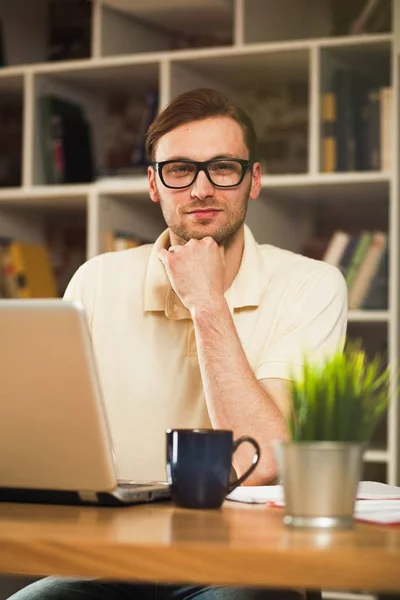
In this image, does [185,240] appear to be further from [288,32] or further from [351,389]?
[288,32]

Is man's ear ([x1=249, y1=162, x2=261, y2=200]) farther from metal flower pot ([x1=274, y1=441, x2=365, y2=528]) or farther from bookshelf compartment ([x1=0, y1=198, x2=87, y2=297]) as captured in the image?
bookshelf compartment ([x1=0, y1=198, x2=87, y2=297])

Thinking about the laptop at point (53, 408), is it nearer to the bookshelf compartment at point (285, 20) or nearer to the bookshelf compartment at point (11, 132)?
the bookshelf compartment at point (285, 20)

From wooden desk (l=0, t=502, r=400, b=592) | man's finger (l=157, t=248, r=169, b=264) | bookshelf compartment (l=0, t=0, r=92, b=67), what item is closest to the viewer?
wooden desk (l=0, t=502, r=400, b=592)

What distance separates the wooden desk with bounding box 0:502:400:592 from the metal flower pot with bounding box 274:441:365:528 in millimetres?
22

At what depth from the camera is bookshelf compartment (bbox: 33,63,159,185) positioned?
3.50 meters

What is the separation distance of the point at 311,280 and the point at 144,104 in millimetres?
1958

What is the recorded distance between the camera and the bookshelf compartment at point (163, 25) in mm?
3371

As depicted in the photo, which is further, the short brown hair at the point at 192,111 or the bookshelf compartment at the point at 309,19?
the bookshelf compartment at the point at 309,19

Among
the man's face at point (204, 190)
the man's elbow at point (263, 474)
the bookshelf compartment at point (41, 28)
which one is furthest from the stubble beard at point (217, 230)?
the bookshelf compartment at point (41, 28)

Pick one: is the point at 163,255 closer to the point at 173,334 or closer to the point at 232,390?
the point at 173,334

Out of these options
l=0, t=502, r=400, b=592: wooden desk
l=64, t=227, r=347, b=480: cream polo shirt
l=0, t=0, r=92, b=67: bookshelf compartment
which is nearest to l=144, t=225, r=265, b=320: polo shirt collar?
l=64, t=227, r=347, b=480: cream polo shirt

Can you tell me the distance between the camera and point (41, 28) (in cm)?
389

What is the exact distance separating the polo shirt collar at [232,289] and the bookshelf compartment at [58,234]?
1763mm

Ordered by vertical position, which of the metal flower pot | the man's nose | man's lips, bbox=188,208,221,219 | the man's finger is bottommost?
the metal flower pot
